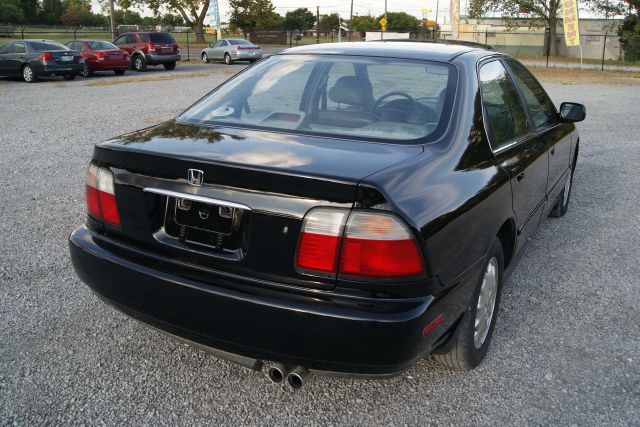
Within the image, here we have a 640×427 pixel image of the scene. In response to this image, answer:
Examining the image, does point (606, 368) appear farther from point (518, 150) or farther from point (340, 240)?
point (340, 240)

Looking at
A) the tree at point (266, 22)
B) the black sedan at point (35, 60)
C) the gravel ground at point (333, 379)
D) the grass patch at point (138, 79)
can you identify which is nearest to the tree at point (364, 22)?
the tree at point (266, 22)

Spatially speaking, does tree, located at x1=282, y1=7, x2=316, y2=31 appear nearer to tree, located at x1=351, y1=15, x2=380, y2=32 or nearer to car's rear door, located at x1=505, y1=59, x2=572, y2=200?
tree, located at x1=351, y1=15, x2=380, y2=32

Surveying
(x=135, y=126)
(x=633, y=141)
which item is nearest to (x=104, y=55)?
(x=135, y=126)

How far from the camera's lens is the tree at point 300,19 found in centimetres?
8939

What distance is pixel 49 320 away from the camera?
137 inches

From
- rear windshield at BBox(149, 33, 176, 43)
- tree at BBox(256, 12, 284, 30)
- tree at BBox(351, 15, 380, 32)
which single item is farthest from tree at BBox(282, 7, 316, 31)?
rear windshield at BBox(149, 33, 176, 43)

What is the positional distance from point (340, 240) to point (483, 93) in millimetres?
1482

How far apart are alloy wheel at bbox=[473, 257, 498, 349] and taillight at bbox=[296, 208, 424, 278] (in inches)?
33.9

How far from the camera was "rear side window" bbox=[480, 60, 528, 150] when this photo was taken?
3.22 metres

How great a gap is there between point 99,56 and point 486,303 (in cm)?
2230

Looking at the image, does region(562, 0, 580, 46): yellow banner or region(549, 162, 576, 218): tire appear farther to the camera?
region(562, 0, 580, 46): yellow banner

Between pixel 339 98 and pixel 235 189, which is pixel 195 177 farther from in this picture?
pixel 339 98

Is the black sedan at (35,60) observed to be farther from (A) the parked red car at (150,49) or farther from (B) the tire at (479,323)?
(B) the tire at (479,323)

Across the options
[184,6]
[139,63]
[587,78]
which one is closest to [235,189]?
[587,78]
